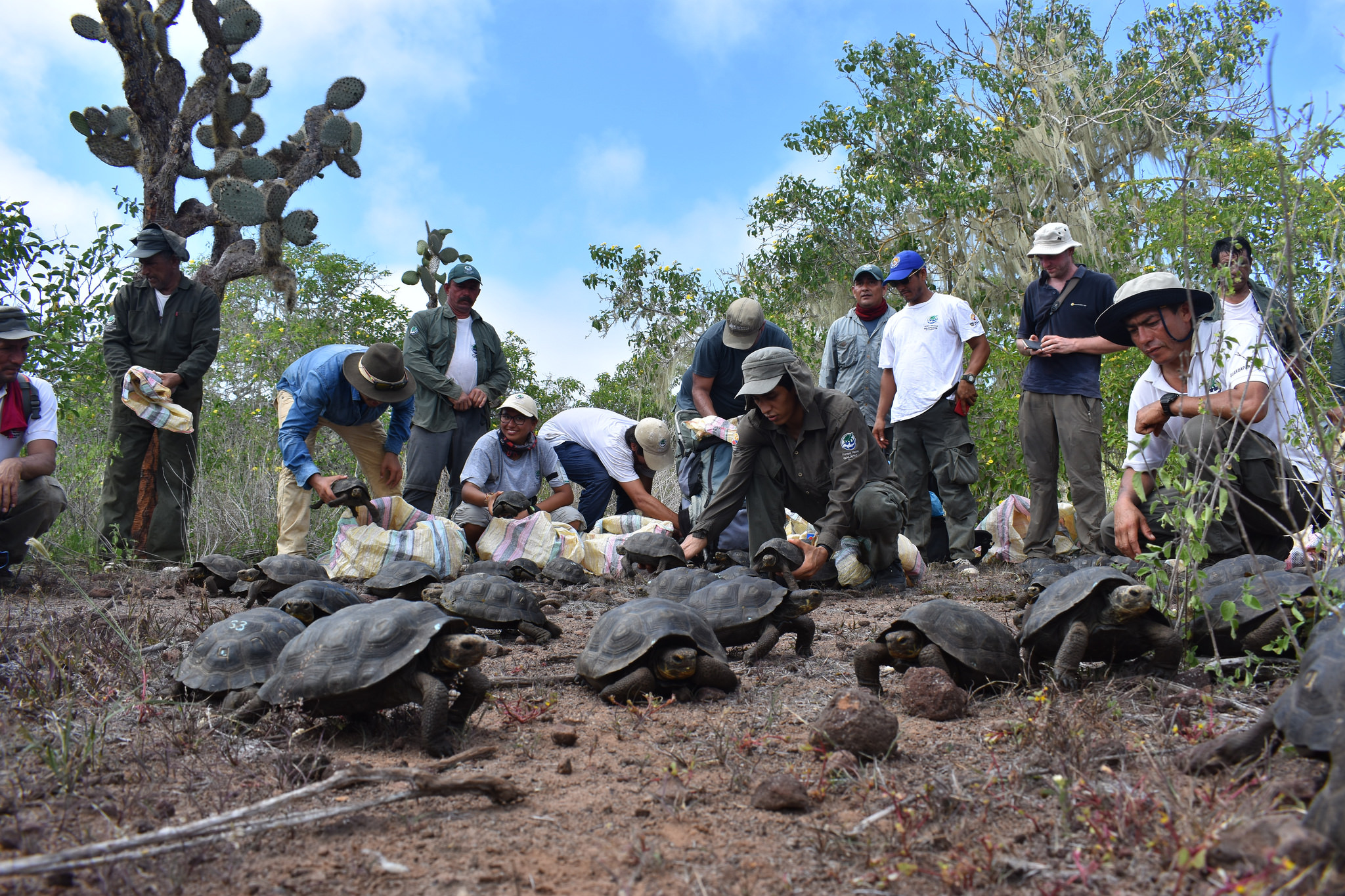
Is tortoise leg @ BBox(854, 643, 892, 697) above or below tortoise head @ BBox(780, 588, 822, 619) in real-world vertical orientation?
below

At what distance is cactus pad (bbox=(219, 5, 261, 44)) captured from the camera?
12914 mm

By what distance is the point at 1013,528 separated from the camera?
286 inches

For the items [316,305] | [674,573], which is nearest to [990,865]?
[674,573]

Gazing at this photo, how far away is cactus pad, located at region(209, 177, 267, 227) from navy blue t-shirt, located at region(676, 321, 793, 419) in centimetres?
788

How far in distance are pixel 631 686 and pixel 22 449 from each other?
5249 mm

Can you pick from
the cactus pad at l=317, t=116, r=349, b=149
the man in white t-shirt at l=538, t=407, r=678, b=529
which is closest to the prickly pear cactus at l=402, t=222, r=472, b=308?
the cactus pad at l=317, t=116, r=349, b=149

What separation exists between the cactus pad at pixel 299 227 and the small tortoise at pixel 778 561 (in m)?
10.3

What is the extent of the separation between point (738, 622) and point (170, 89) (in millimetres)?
12606

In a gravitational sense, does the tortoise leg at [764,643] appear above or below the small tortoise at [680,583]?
below

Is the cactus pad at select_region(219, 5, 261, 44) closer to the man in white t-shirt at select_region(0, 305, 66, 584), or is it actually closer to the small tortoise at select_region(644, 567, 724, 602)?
the man in white t-shirt at select_region(0, 305, 66, 584)

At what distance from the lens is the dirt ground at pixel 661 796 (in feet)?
A: 6.35

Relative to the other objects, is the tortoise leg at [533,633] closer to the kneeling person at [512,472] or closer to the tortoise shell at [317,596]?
the tortoise shell at [317,596]

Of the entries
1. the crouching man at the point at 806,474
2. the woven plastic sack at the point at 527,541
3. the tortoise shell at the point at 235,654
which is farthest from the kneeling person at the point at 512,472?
the tortoise shell at the point at 235,654

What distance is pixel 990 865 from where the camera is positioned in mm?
1894
